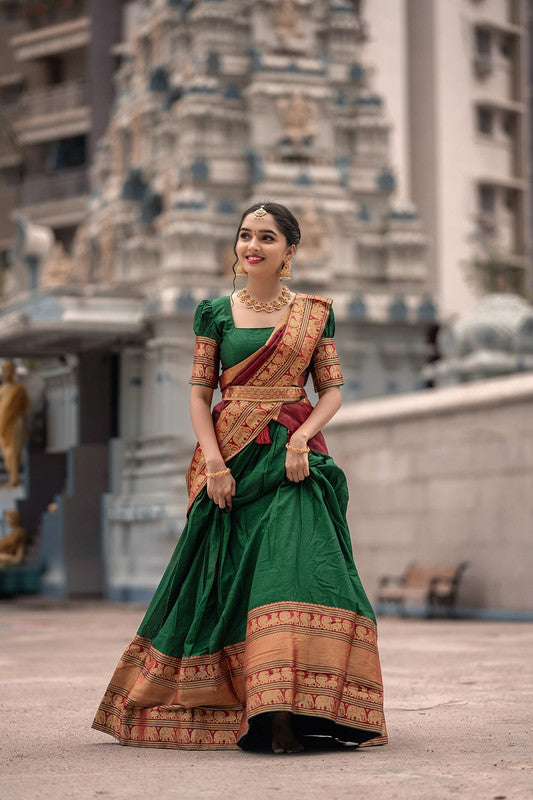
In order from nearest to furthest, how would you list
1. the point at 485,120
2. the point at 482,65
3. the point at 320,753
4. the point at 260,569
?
the point at 320,753 → the point at 260,569 → the point at 482,65 → the point at 485,120

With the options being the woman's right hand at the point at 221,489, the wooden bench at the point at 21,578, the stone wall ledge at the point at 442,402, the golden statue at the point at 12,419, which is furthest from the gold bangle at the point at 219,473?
the wooden bench at the point at 21,578

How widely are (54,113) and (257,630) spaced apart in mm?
45286

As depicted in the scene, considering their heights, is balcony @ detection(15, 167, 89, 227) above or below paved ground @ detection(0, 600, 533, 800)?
above

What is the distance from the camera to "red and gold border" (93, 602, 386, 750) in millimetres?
5852

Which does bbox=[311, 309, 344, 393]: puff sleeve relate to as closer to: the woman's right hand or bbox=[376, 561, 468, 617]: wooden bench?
the woman's right hand

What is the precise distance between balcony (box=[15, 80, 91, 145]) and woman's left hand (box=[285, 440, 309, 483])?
43.2 m

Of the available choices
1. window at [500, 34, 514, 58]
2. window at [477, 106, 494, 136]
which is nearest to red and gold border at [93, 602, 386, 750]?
window at [477, 106, 494, 136]

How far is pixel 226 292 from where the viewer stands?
72.3ft

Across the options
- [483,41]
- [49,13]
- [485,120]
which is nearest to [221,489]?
[485,120]

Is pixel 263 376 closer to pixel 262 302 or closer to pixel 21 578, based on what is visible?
pixel 262 302

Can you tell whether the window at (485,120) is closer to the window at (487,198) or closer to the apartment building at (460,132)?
the apartment building at (460,132)

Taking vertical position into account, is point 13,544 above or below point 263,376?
below

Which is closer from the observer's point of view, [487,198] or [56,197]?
[487,198]

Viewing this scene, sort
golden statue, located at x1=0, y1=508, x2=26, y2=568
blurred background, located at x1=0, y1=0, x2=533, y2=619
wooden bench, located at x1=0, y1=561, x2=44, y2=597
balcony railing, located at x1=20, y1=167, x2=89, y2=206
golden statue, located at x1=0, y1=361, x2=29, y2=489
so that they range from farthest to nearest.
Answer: balcony railing, located at x1=20, y1=167, x2=89, y2=206, wooden bench, located at x1=0, y1=561, x2=44, y2=597, golden statue, located at x1=0, y1=508, x2=26, y2=568, golden statue, located at x1=0, y1=361, x2=29, y2=489, blurred background, located at x1=0, y1=0, x2=533, y2=619
